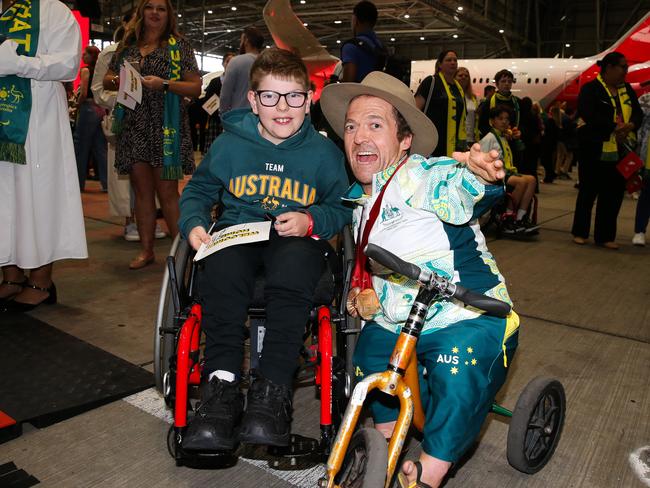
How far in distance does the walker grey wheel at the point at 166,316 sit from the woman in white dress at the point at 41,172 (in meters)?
1.44

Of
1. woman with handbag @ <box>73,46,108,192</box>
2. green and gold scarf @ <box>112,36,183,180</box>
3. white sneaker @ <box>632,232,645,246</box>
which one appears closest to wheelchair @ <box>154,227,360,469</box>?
green and gold scarf @ <box>112,36,183,180</box>

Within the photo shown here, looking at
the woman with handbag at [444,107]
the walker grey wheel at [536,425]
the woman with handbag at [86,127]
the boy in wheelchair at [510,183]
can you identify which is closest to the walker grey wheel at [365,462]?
the walker grey wheel at [536,425]

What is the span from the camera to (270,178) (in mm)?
2061

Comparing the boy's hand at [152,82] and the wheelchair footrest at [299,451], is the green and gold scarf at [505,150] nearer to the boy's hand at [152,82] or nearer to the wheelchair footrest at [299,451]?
the boy's hand at [152,82]

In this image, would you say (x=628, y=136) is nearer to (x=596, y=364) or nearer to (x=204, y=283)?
(x=596, y=364)

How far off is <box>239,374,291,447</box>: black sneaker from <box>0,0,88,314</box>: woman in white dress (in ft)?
6.72

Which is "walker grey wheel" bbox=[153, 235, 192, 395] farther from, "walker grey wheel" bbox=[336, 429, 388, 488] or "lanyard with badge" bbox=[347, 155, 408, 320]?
"walker grey wheel" bbox=[336, 429, 388, 488]

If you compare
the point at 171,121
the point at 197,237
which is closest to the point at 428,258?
the point at 197,237

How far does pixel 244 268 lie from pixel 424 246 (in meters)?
0.56

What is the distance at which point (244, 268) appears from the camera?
1.85 m

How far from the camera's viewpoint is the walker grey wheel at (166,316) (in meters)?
2.00

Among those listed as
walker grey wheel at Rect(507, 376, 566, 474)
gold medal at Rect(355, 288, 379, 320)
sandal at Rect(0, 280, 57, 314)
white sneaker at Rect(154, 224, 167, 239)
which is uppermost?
gold medal at Rect(355, 288, 379, 320)

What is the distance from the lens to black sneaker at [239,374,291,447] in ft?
5.20

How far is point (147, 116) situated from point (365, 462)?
3.07 metres
